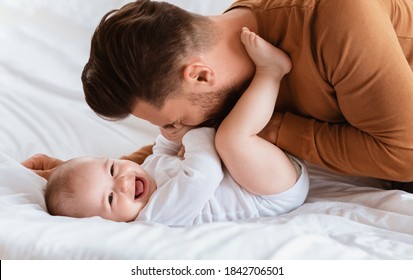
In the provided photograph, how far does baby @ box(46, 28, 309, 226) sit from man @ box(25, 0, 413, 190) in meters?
0.05

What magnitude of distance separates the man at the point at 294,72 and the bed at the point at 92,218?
4.7 inches

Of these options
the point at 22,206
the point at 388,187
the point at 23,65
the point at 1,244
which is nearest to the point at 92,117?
the point at 23,65

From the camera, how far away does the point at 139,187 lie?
1.18 m

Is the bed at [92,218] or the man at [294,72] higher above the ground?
the man at [294,72]

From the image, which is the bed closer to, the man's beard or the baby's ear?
the baby's ear

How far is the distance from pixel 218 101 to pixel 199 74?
0.08 m

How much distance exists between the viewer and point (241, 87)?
1.17 m

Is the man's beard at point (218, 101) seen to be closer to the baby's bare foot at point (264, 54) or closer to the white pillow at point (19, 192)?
the baby's bare foot at point (264, 54)

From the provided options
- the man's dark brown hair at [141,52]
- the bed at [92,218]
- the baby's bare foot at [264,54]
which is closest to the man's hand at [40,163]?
the bed at [92,218]

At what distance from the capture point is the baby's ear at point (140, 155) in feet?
4.84

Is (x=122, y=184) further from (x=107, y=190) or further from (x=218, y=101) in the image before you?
(x=218, y=101)

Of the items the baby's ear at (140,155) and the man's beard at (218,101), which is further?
the baby's ear at (140,155)

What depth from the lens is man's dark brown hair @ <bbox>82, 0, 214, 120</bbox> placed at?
3.50ft
